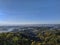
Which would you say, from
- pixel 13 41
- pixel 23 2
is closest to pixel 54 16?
pixel 23 2

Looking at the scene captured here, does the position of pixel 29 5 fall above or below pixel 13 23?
above

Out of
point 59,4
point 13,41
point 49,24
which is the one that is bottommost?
point 13,41

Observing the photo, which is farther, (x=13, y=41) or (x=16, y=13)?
(x=16, y=13)

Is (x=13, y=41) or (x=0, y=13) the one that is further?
(x=0, y=13)

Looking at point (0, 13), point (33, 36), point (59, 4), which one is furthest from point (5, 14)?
point (59, 4)

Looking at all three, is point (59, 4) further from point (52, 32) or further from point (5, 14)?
point (5, 14)

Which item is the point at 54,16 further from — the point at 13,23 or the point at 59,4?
the point at 13,23
